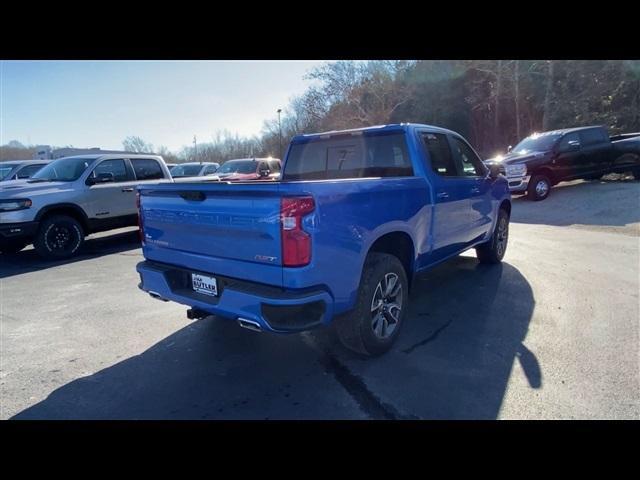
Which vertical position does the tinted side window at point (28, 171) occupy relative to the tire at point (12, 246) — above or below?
above

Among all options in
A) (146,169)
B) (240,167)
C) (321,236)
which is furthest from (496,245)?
(240,167)

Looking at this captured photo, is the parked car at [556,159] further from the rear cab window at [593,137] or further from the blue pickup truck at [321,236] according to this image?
the blue pickup truck at [321,236]

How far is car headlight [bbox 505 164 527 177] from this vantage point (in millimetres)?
11992

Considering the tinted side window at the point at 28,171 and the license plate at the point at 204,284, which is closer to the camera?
the license plate at the point at 204,284

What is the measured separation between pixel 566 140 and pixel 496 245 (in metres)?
8.42

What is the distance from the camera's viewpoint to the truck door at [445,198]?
407 centimetres

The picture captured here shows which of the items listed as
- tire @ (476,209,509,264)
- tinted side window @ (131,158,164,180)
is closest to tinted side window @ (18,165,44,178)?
tinted side window @ (131,158,164,180)

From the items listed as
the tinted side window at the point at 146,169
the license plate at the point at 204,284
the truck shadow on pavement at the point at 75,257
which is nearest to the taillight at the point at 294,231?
the license plate at the point at 204,284

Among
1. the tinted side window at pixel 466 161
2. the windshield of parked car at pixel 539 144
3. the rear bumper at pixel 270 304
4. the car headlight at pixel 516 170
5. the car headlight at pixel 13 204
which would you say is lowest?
the rear bumper at pixel 270 304

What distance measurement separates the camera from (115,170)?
28.1 ft

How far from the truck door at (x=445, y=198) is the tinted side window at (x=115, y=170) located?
7.21m

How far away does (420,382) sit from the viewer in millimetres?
2930
